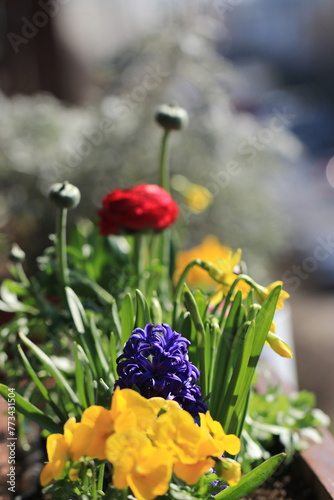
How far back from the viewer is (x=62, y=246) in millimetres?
888

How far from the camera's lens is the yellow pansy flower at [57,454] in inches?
20.3

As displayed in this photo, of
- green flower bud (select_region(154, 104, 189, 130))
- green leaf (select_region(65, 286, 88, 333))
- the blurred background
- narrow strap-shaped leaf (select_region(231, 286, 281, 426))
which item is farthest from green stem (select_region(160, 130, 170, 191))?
the blurred background

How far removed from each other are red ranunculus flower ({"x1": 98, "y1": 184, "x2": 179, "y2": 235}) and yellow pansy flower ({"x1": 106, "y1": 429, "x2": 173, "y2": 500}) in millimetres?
490

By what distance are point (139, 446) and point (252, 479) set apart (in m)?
0.15

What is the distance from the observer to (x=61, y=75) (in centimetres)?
353

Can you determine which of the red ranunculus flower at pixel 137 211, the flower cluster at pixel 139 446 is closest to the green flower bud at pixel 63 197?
the red ranunculus flower at pixel 137 211

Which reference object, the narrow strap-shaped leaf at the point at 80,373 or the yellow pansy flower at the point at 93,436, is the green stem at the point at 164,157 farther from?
the yellow pansy flower at the point at 93,436

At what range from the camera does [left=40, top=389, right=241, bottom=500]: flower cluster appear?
497mm

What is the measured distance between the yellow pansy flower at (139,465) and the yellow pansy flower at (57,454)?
0.15 ft

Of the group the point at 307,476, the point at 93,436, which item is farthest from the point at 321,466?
the point at 93,436

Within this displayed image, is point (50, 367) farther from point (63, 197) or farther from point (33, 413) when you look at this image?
point (63, 197)

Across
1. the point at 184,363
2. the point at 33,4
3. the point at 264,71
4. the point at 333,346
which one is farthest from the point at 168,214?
the point at 264,71

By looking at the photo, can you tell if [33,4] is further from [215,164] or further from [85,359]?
[85,359]

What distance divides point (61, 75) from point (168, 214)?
2.77 m
